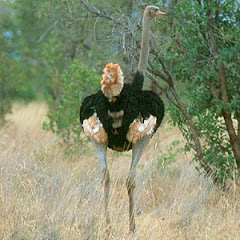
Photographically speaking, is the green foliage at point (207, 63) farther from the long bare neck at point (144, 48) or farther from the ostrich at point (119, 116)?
the ostrich at point (119, 116)

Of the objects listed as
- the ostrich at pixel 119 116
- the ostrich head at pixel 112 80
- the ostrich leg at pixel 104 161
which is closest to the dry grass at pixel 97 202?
the ostrich leg at pixel 104 161

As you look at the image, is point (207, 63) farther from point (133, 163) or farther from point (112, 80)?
point (112, 80)

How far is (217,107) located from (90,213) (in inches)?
66.7

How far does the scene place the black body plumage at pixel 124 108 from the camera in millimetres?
4927

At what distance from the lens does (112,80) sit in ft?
15.6

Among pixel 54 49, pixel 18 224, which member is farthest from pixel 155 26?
pixel 54 49

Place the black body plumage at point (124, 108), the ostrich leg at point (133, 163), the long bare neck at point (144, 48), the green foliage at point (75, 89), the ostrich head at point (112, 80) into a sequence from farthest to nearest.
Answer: the green foliage at point (75, 89)
the long bare neck at point (144, 48)
the ostrich leg at point (133, 163)
the black body plumage at point (124, 108)
the ostrich head at point (112, 80)

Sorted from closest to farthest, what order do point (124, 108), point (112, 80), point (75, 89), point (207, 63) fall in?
point (112, 80), point (124, 108), point (207, 63), point (75, 89)

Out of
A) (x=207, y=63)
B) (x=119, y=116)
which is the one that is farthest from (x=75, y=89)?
(x=119, y=116)

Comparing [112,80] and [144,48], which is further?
[144,48]

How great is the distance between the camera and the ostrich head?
473cm

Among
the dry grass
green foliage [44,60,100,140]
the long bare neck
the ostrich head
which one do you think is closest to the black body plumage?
the ostrich head

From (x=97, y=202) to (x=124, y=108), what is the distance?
90cm

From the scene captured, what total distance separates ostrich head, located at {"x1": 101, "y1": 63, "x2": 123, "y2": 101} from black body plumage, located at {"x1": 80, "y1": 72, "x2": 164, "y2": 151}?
0.11m
